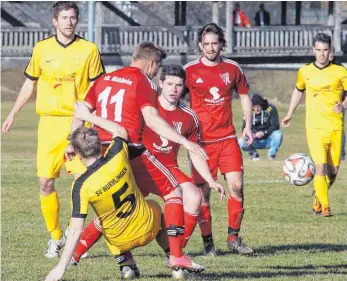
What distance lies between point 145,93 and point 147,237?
1079 millimetres

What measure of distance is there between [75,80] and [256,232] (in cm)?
287

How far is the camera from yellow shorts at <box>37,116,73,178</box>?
10.1 meters

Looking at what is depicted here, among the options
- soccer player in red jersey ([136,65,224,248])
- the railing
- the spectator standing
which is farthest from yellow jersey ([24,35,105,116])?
the spectator standing

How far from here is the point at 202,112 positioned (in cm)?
1044

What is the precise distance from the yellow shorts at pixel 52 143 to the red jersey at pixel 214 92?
1.23 metres

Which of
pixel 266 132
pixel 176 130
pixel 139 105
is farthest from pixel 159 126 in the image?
pixel 266 132

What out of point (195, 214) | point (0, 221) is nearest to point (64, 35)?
point (195, 214)

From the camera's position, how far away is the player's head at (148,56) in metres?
8.43

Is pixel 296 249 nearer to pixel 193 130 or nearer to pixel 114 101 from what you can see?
pixel 193 130

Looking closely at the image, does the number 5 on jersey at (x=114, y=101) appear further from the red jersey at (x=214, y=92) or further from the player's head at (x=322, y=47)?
the player's head at (x=322, y=47)

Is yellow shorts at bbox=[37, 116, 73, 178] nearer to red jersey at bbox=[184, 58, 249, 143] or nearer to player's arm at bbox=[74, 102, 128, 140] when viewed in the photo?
red jersey at bbox=[184, 58, 249, 143]

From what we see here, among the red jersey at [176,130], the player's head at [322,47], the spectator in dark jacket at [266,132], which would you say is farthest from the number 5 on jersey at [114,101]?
the spectator in dark jacket at [266,132]

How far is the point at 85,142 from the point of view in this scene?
7.62 meters

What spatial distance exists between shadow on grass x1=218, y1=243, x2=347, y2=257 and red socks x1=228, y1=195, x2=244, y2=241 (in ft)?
0.59
